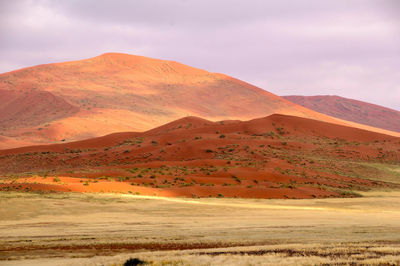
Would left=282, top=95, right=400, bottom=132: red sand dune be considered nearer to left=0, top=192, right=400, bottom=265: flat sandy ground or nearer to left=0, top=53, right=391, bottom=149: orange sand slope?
left=0, top=53, right=391, bottom=149: orange sand slope

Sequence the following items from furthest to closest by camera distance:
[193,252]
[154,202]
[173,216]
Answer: [154,202] → [173,216] → [193,252]

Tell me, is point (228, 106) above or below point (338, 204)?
above

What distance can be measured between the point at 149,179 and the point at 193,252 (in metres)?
24.7

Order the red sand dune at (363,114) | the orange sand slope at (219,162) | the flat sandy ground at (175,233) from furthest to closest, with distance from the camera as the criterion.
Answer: the red sand dune at (363,114) → the orange sand slope at (219,162) → the flat sandy ground at (175,233)

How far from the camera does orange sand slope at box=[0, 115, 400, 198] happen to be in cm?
3316

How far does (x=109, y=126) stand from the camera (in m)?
93.2

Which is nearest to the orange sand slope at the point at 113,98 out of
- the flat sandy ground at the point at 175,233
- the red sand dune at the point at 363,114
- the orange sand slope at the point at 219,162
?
the orange sand slope at the point at 219,162

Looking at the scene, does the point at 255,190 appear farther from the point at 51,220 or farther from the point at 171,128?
the point at 171,128

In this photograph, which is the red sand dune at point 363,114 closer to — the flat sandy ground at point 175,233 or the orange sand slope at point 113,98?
the orange sand slope at point 113,98

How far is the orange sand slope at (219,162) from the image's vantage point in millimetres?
33156

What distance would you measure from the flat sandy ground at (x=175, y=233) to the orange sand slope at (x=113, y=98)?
5871cm

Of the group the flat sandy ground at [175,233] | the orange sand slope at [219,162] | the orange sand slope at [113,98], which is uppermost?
the orange sand slope at [113,98]

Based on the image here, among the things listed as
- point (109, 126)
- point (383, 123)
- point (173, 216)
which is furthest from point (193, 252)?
point (383, 123)

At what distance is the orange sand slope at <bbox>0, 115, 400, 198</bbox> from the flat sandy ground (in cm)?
645
